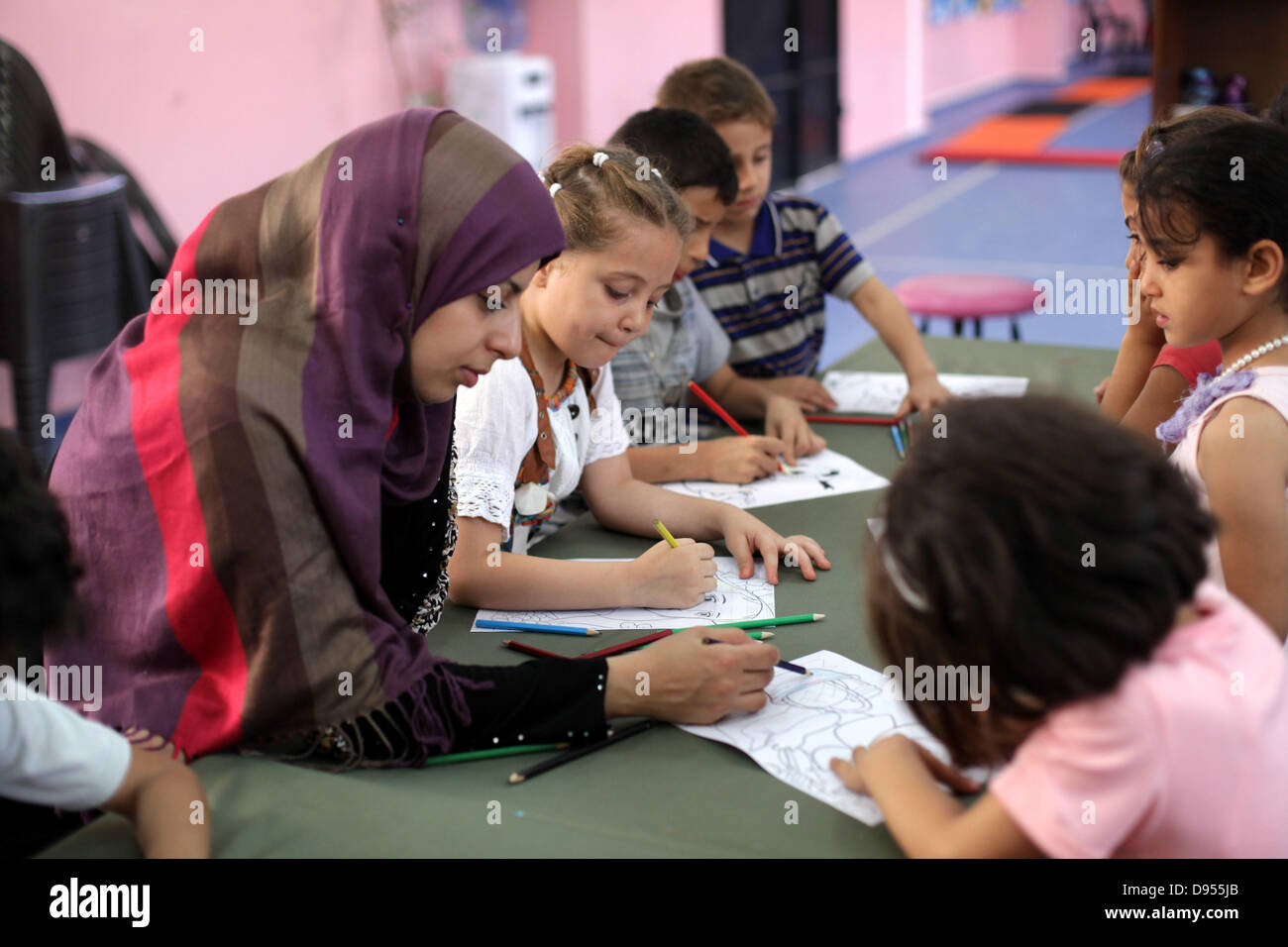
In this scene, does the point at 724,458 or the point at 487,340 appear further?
the point at 724,458

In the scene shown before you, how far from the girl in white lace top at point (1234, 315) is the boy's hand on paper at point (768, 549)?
0.43 meters

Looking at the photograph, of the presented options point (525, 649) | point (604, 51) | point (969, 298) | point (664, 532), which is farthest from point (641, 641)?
point (604, 51)

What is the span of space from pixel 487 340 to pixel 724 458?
2.33ft

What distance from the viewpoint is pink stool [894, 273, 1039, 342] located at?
296 centimetres

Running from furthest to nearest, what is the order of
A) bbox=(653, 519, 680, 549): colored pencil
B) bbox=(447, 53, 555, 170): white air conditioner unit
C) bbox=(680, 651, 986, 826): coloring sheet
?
1. bbox=(447, 53, 555, 170): white air conditioner unit
2. bbox=(653, 519, 680, 549): colored pencil
3. bbox=(680, 651, 986, 826): coloring sheet

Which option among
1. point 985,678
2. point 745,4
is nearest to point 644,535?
point 985,678

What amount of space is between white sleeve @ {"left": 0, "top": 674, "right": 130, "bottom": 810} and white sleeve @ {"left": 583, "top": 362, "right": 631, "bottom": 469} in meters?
0.86

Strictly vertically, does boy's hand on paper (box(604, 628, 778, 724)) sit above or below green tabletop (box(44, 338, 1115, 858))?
above

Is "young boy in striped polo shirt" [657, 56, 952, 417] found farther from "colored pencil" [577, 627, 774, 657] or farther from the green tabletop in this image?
the green tabletop

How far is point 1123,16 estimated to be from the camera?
A: 1376 centimetres

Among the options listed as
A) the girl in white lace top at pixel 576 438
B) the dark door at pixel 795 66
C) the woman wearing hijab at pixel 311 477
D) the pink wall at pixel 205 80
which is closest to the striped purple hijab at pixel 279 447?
the woman wearing hijab at pixel 311 477

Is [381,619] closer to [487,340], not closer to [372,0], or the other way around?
[487,340]

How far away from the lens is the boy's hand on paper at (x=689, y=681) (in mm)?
1134

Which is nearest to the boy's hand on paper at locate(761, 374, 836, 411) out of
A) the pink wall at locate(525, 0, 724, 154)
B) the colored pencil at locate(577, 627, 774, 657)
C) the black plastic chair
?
the colored pencil at locate(577, 627, 774, 657)
